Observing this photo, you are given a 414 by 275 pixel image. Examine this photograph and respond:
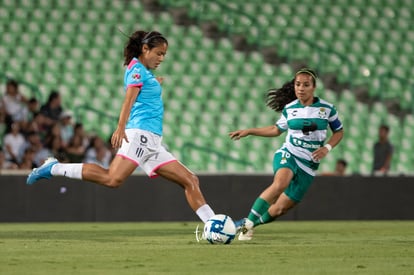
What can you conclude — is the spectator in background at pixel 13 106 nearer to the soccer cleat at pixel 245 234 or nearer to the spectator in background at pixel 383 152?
the spectator in background at pixel 383 152

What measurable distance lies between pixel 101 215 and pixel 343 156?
5334 millimetres

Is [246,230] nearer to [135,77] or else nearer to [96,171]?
[96,171]

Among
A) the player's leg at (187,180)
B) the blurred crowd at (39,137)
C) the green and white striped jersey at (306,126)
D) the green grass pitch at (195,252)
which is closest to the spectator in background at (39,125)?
the blurred crowd at (39,137)

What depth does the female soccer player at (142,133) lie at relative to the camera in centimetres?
1016

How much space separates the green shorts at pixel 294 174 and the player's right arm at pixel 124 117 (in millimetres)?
2149

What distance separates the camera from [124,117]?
9.95 m

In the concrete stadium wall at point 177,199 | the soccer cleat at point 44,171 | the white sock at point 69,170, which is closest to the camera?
the white sock at point 69,170

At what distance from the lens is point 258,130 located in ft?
38.0

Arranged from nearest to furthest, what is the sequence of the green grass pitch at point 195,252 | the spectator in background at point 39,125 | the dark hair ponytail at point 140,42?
the green grass pitch at point 195,252 < the dark hair ponytail at point 140,42 < the spectator in background at point 39,125

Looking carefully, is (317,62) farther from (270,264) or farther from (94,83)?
(270,264)

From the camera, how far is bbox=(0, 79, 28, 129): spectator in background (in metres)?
16.7

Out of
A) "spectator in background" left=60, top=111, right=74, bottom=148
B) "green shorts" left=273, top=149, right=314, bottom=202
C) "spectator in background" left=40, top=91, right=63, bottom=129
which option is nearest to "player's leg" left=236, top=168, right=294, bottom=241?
"green shorts" left=273, top=149, right=314, bottom=202

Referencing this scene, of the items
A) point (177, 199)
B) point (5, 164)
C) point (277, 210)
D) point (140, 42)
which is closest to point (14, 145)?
point (5, 164)

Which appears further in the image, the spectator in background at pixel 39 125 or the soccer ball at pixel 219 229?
the spectator in background at pixel 39 125
